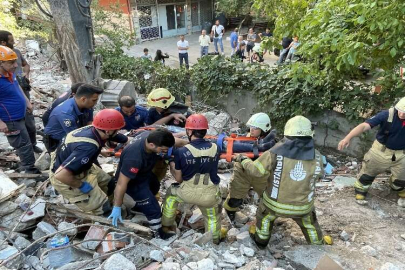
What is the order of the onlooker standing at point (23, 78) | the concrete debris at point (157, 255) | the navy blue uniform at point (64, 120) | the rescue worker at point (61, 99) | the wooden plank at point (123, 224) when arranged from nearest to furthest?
the concrete debris at point (157, 255) → the wooden plank at point (123, 224) → the navy blue uniform at point (64, 120) → the rescue worker at point (61, 99) → the onlooker standing at point (23, 78)

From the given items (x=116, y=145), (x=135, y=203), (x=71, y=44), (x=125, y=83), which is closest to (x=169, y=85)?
(x=125, y=83)

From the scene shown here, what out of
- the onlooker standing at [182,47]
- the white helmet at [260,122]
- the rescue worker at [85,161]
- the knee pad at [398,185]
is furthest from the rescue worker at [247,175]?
the onlooker standing at [182,47]

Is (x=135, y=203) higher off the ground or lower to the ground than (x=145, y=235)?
higher

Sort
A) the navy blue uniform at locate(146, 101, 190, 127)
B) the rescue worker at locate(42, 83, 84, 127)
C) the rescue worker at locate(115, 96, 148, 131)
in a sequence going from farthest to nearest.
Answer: the navy blue uniform at locate(146, 101, 190, 127), the rescue worker at locate(115, 96, 148, 131), the rescue worker at locate(42, 83, 84, 127)

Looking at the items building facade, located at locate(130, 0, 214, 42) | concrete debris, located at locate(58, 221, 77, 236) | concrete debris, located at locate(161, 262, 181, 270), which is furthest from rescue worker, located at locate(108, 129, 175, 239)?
building facade, located at locate(130, 0, 214, 42)

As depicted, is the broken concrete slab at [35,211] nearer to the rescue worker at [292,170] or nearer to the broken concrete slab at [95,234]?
the broken concrete slab at [95,234]

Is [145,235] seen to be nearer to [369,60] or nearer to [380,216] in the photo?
[380,216]

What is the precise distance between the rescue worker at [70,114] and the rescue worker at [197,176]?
125cm

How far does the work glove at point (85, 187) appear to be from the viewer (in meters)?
3.19

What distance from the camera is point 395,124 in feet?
13.3

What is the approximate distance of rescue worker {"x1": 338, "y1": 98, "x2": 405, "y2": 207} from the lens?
4.01 meters

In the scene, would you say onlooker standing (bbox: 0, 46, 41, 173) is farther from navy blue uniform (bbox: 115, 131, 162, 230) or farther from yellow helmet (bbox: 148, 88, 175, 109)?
yellow helmet (bbox: 148, 88, 175, 109)

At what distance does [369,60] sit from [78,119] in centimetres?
421

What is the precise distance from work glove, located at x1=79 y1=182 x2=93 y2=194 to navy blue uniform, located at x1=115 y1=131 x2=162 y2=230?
1.03ft
